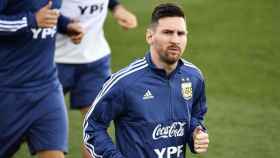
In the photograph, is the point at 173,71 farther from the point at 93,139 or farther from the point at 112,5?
the point at 112,5

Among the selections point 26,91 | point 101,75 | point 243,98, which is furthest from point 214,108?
point 26,91

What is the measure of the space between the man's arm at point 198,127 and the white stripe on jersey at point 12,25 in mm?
1282

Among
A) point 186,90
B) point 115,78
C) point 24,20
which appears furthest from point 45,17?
point 186,90

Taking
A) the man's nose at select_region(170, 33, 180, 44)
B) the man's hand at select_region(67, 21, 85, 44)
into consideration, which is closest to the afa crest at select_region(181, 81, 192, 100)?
the man's nose at select_region(170, 33, 180, 44)

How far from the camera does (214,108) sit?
9.63 metres

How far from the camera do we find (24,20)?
234 inches

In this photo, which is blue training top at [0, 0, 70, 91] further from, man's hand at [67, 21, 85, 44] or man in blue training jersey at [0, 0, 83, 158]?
man's hand at [67, 21, 85, 44]

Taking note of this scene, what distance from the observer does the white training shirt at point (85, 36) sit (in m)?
7.32

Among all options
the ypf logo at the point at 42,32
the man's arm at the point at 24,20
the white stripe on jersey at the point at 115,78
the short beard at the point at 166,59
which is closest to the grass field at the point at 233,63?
the ypf logo at the point at 42,32

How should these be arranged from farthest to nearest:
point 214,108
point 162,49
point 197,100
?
point 214,108, point 197,100, point 162,49

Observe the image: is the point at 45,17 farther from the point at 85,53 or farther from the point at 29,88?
the point at 85,53

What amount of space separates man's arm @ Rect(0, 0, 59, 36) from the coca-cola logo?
4.01 feet

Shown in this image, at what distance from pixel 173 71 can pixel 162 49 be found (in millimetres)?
231

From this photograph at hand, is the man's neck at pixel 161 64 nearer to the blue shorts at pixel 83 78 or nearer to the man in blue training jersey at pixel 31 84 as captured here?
the man in blue training jersey at pixel 31 84
